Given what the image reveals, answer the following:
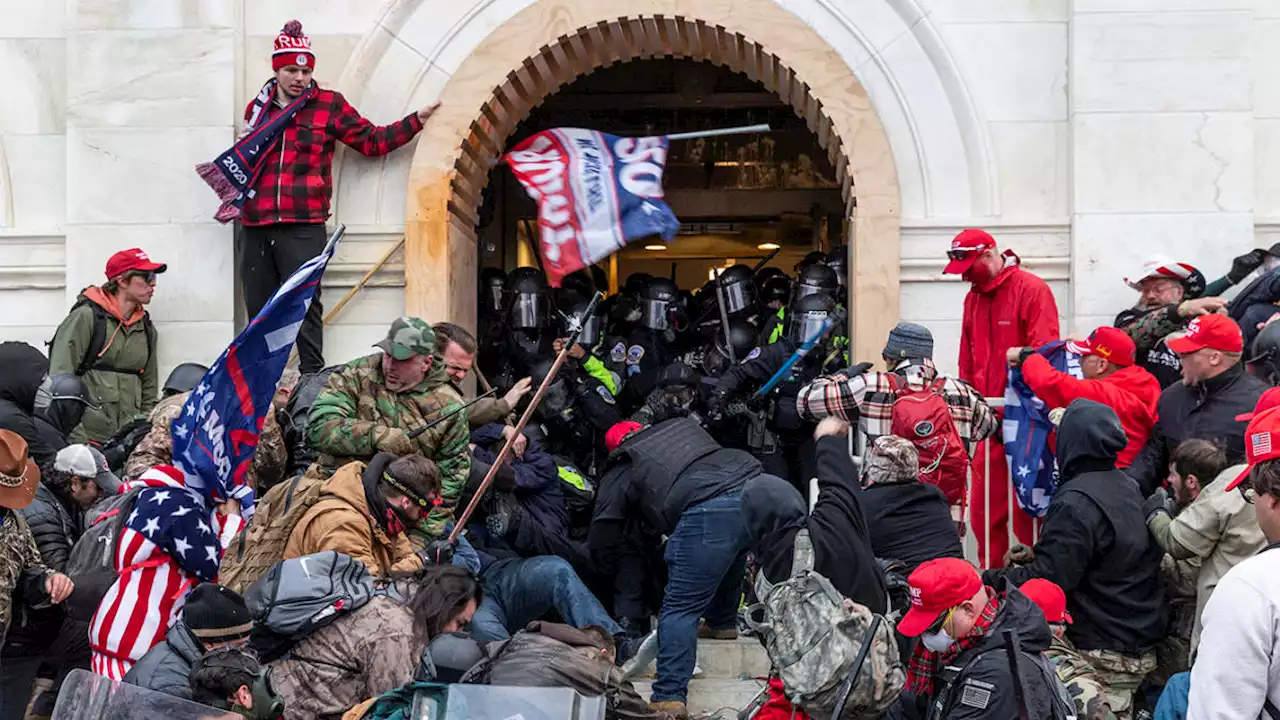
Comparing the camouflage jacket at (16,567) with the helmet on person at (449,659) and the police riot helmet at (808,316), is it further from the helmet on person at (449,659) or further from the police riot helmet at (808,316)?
the police riot helmet at (808,316)

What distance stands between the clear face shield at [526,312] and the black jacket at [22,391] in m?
5.04

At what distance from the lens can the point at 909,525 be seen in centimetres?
791

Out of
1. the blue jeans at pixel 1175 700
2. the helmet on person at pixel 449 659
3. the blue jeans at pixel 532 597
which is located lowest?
the blue jeans at pixel 532 597

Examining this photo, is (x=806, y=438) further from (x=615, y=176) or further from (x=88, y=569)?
(x=88, y=569)

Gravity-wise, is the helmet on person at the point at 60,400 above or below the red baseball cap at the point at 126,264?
below

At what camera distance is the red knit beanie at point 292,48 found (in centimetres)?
1148

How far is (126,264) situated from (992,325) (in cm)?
545

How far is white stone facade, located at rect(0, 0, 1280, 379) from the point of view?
11.5m

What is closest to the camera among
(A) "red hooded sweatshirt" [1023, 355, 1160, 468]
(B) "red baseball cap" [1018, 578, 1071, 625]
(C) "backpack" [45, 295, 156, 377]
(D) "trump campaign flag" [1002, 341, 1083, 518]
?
(B) "red baseball cap" [1018, 578, 1071, 625]

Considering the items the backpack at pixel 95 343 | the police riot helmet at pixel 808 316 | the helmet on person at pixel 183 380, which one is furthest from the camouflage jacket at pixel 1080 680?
the backpack at pixel 95 343

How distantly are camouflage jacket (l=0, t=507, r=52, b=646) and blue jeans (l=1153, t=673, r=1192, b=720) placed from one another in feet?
14.4

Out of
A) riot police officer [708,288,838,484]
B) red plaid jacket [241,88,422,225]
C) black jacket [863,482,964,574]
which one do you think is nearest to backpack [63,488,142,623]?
black jacket [863,482,964,574]

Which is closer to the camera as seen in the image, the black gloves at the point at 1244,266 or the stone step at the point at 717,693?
the stone step at the point at 717,693

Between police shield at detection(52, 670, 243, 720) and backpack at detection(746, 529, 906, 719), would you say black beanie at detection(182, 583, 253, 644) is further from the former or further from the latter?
backpack at detection(746, 529, 906, 719)
